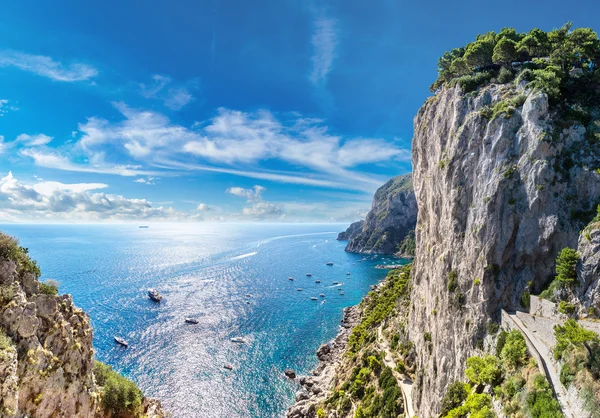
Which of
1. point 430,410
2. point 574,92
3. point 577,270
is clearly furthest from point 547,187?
point 430,410

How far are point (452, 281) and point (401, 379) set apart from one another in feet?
74.9

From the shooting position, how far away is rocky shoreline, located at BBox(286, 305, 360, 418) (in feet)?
187

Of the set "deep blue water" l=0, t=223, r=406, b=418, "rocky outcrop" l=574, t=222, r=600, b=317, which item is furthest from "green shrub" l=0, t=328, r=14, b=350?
"deep blue water" l=0, t=223, r=406, b=418

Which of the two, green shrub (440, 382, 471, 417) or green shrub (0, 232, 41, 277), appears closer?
green shrub (0, 232, 41, 277)

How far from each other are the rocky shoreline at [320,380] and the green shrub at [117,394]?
31.4 metres

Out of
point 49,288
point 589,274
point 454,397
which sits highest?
point 589,274

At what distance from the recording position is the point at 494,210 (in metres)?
35.4

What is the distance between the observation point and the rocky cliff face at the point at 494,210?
3219 cm

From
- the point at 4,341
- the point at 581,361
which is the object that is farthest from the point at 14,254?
the point at 581,361

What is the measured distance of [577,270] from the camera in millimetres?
28188

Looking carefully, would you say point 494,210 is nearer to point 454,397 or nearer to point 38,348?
point 454,397

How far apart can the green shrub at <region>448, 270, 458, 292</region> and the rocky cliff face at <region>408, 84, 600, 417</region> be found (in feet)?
0.43

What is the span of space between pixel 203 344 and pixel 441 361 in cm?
6600

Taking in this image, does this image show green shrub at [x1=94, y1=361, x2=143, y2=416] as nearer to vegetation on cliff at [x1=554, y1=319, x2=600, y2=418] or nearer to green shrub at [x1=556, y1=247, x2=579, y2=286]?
vegetation on cliff at [x1=554, y1=319, x2=600, y2=418]
